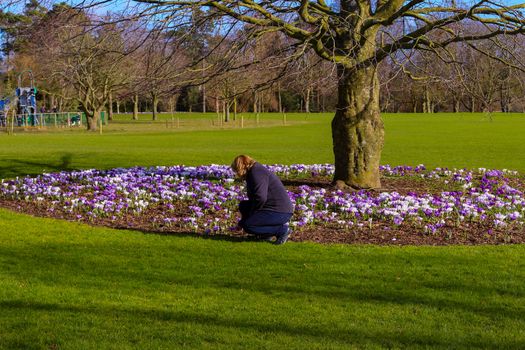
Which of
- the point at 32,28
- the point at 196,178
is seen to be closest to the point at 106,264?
the point at 32,28

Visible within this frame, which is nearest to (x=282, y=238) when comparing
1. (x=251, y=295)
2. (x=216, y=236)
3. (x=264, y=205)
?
(x=264, y=205)

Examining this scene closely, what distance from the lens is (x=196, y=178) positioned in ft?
44.8

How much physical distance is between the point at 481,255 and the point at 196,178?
24.1 feet

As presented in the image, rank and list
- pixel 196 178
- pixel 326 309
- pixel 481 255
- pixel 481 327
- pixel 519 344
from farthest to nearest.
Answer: pixel 196 178, pixel 481 255, pixel 326 309, pixel 481 327, pixel 519 344

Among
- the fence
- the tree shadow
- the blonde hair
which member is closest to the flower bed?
the tree shadow

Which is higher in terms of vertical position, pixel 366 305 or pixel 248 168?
pixel 248 168

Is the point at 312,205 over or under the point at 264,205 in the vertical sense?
under

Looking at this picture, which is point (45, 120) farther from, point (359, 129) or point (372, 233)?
point (372, 233)

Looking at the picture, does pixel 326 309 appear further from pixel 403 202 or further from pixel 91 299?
pixel 403 202

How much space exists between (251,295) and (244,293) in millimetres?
90

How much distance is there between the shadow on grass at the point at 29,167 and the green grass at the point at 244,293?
834cm

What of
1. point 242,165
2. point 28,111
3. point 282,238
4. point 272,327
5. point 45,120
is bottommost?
point 272,327

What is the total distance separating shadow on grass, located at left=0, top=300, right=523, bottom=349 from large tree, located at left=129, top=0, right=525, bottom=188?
5.82 meters

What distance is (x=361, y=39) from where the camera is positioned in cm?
1134
